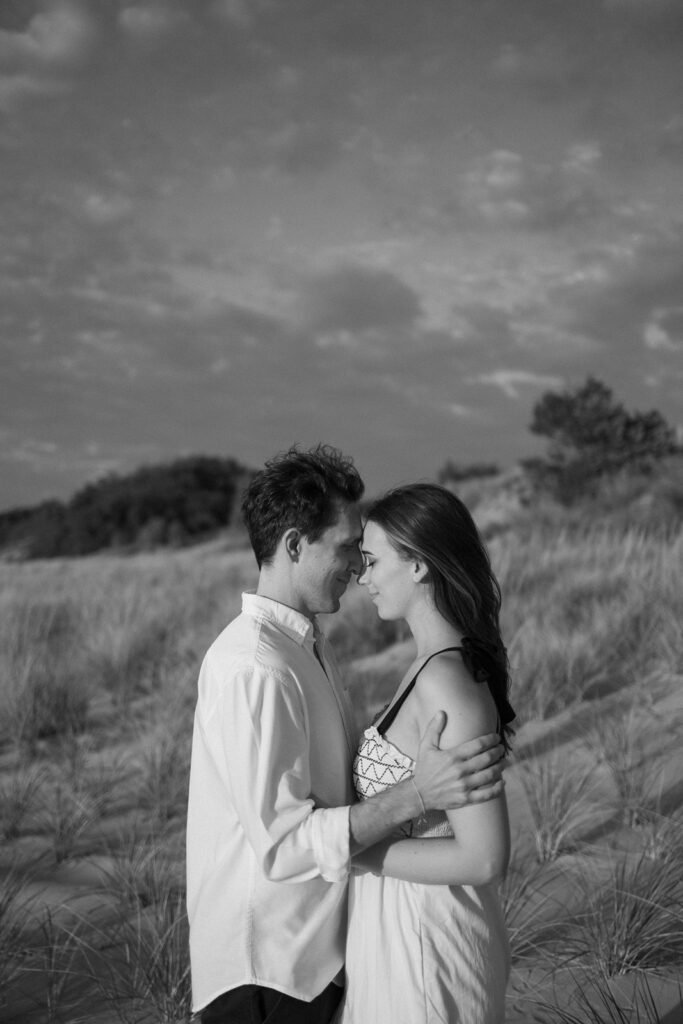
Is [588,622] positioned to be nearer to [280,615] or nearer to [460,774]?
A: [280,615]

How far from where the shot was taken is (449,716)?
6.69ft

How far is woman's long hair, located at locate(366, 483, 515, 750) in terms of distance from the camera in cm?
230

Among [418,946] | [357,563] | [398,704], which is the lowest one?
[418,946]

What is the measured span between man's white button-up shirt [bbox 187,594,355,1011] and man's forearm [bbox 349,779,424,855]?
0.03m

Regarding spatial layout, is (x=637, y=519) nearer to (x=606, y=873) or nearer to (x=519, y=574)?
(x=519, y=574)

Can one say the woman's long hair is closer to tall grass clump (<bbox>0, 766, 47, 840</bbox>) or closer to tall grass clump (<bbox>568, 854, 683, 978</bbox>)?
tall grass clump (<bbox>568, 854, 683, 978</bbox>)

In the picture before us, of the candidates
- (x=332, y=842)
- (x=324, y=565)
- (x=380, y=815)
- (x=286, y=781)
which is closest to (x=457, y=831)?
(x=380, y=815)

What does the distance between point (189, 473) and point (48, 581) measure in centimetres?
3073

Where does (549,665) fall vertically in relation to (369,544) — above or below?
below

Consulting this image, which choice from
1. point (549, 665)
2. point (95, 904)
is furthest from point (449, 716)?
point (549, 665)

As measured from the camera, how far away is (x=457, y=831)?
6.65 ft

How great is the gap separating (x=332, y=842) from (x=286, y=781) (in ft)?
0.55

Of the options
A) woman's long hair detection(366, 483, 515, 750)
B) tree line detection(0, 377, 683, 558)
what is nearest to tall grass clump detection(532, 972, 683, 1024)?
woman's long hair detection(366, 483, 515, 750)

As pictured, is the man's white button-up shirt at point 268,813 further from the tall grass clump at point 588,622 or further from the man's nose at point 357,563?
the tall grass clump at point 588,622
